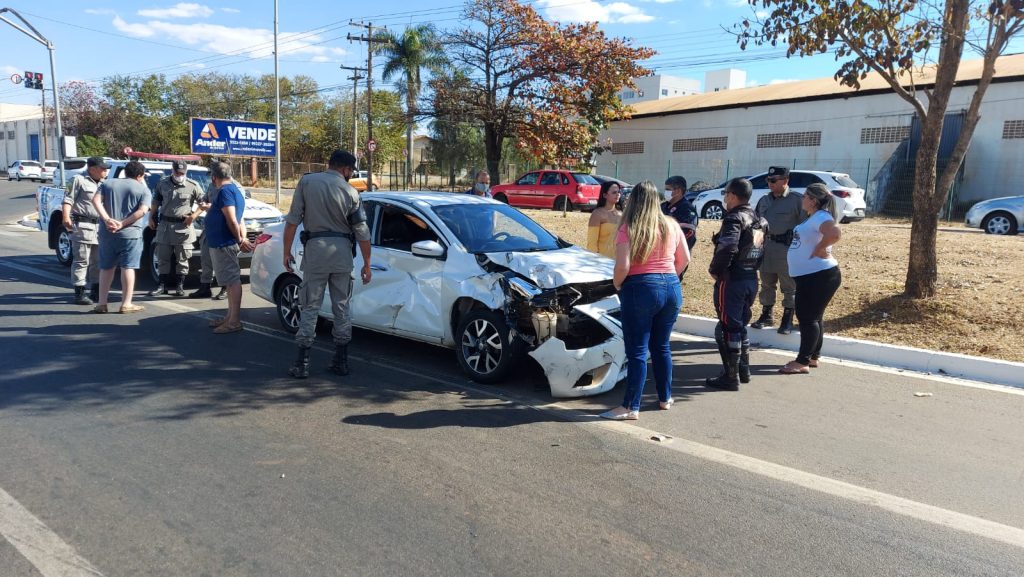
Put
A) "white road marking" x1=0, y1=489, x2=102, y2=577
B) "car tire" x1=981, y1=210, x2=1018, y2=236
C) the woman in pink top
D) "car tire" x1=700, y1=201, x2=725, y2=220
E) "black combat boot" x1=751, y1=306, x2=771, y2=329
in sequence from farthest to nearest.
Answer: "car tire" x1=700, y1=201, x2=725, y2=220
"car tire" x1=981, y1=210, x2=1018, y2=236
"black combat boot" x1=751, y1=306, x2=771, y2=329
the woman in pink top
"white road marking" x1=0, y1=489, x2=102, y2=577

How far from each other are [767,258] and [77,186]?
8.19 meters

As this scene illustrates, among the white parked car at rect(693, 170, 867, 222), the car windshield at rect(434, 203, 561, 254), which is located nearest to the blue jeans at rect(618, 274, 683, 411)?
the car windshield at rect(434, 203, 561, 254)

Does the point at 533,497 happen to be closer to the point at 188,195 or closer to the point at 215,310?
the point at 215,310

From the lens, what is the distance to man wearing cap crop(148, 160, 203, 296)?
915 centimetres

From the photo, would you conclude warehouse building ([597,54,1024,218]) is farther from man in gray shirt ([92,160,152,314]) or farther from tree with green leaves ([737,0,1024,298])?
man in gray shirt ([92,160,152,314])

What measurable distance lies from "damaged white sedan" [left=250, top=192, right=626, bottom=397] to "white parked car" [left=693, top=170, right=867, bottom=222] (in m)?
11.9

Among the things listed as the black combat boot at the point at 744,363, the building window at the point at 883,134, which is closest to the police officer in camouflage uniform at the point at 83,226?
the black combat boot at the point at 744,363

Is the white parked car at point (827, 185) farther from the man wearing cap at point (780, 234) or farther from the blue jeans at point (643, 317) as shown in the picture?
the blue jeans at point (643, 317)

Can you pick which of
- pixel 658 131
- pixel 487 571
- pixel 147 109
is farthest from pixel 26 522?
pixel 147 109

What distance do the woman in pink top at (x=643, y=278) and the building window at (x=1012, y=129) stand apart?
78.3ft

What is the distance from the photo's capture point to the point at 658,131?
33906mm

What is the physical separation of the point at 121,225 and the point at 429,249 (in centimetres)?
437

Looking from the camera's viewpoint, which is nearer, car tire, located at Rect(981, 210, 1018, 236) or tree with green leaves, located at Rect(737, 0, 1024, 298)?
tree with green leaves, located at Rect(737, 0, 1024, 298)

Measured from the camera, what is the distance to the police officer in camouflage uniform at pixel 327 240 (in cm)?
573
